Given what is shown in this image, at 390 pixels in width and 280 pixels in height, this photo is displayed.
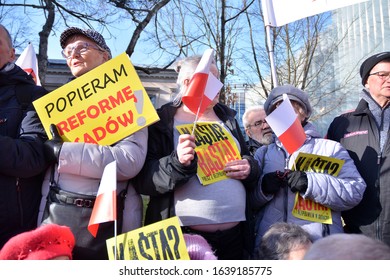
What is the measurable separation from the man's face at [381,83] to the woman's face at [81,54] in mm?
1738

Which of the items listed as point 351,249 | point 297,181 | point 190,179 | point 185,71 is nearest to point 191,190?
point 190,179

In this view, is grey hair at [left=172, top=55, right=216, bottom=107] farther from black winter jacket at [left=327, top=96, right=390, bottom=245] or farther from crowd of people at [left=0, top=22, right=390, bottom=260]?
black winter jacket at [left=327, top=96, right=390, bottom=245]

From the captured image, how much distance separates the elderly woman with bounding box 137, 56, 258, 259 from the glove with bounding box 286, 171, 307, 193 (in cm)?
20

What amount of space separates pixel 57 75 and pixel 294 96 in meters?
24.4

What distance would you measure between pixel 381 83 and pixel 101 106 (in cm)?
175

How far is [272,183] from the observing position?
2.24 meters

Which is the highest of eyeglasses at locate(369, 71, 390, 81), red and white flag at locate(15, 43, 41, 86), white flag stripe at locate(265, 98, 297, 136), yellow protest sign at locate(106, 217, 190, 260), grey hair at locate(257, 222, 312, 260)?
red and white flag at locate(15, 43, 41, 86)

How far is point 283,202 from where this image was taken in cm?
229

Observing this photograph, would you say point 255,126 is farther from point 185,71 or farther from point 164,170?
point 164,170

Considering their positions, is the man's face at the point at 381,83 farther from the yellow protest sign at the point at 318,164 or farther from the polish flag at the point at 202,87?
the polish flag at the point at 202,87

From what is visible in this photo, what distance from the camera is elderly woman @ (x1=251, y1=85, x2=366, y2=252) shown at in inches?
86.0

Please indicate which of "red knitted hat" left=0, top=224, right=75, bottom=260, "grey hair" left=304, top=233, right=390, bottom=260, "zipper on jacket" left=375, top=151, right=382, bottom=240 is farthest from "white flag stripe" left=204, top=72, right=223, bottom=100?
"grey hair" left=304, top=233, right=390, bottom=260

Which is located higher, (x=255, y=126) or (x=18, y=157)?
(x=18, y=157)
